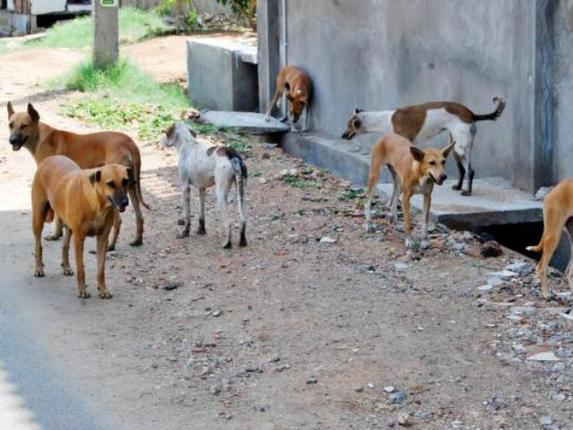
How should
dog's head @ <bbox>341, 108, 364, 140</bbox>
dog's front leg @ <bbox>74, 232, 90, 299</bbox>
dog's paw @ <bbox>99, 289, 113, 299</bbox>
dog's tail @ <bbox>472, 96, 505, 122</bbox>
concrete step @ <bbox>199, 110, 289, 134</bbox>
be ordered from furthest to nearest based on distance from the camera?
concrete step @ <bbox>199, 110, 289, 134</bbox> → dog's head @ <bbox>341, 108, 364, 140</bbox> → dog's tail @ <bbox>472, 96, 505, 122</bbox> → dog's paw @ <bbox>99, 289, 113, 299</bbox> → dog's front leg @ <bbox>74, 232, 90, 299</bbox>

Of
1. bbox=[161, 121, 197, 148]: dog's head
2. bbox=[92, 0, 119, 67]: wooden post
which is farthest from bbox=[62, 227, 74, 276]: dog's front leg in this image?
bbox=[92, 0, 119, 67]: wooden post

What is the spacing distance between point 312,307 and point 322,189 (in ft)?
15.7

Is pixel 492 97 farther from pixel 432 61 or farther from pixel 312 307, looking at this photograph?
pixel 312 307

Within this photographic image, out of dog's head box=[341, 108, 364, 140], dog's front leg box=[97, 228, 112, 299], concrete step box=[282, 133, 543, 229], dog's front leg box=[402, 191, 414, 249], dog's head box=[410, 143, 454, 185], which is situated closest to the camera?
dog's front leg box=[97, 228, 112, 299]

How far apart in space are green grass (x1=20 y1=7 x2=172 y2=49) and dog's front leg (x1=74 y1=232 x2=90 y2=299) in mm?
17095

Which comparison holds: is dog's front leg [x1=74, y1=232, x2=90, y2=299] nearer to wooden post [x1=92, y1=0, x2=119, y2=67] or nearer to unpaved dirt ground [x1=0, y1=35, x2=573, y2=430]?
unpaved dirt ground [x1=0, y1=35, x2=573, y2=430]

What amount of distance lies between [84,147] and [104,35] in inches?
426

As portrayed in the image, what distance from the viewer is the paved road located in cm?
691

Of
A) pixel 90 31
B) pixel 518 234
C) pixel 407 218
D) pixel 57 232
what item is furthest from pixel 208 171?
pixel 90 31

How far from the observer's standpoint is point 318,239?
1099 centimetres

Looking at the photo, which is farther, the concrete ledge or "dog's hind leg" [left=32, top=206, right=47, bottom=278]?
the concrete ledge

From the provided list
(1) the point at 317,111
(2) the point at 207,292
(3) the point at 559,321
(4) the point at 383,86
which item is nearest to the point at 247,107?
(1) the point at 317,111

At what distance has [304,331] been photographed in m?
8.25

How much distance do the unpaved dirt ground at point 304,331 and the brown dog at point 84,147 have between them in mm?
457
